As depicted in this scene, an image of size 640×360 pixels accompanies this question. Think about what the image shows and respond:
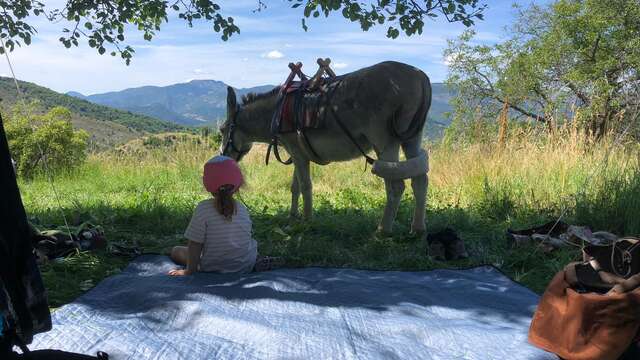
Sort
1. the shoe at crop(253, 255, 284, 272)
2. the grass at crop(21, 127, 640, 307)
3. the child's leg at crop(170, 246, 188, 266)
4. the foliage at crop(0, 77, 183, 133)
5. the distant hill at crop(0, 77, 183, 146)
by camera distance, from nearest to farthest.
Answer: the shoe at crop(253, 255, 284, 272)
the child's leg at crop(170, 246, 188, 266)
the grass at crop(21, 127, 640, 307)
the distant hill at crop(0, 77, 183, 146)
the foliage at crop(0, 77, 183, 133)

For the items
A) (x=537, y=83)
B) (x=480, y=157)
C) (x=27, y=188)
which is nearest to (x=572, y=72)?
(x=537, y=83)

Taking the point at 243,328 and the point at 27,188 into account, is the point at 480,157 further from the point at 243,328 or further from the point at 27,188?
the point at 27,188

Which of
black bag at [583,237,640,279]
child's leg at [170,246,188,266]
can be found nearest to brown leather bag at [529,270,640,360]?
black bag at [583,237,640,279]

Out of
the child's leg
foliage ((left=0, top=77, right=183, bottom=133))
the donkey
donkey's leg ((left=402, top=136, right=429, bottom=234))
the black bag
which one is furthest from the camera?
foliage ((left=0, top=77, right=183, bottom=133))

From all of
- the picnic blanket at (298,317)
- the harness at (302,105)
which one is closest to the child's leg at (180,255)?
the picnic blanket at (298,317)

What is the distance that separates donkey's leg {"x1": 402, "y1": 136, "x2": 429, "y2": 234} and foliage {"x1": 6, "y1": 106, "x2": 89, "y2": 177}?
957 centimetres

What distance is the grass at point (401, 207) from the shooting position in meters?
4.97

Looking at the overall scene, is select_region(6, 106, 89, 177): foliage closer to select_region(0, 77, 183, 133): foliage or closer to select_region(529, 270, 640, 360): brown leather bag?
select_region(529, 270, 640, 360): brown leather bag

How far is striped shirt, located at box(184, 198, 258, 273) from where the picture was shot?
407cm

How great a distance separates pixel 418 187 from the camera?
5758 millimetres

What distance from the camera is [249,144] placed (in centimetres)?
701

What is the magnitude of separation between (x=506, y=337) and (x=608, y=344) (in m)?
0.55

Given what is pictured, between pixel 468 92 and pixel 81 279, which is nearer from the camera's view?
pixel 81 279

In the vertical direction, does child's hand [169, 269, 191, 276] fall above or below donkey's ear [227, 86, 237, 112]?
below
